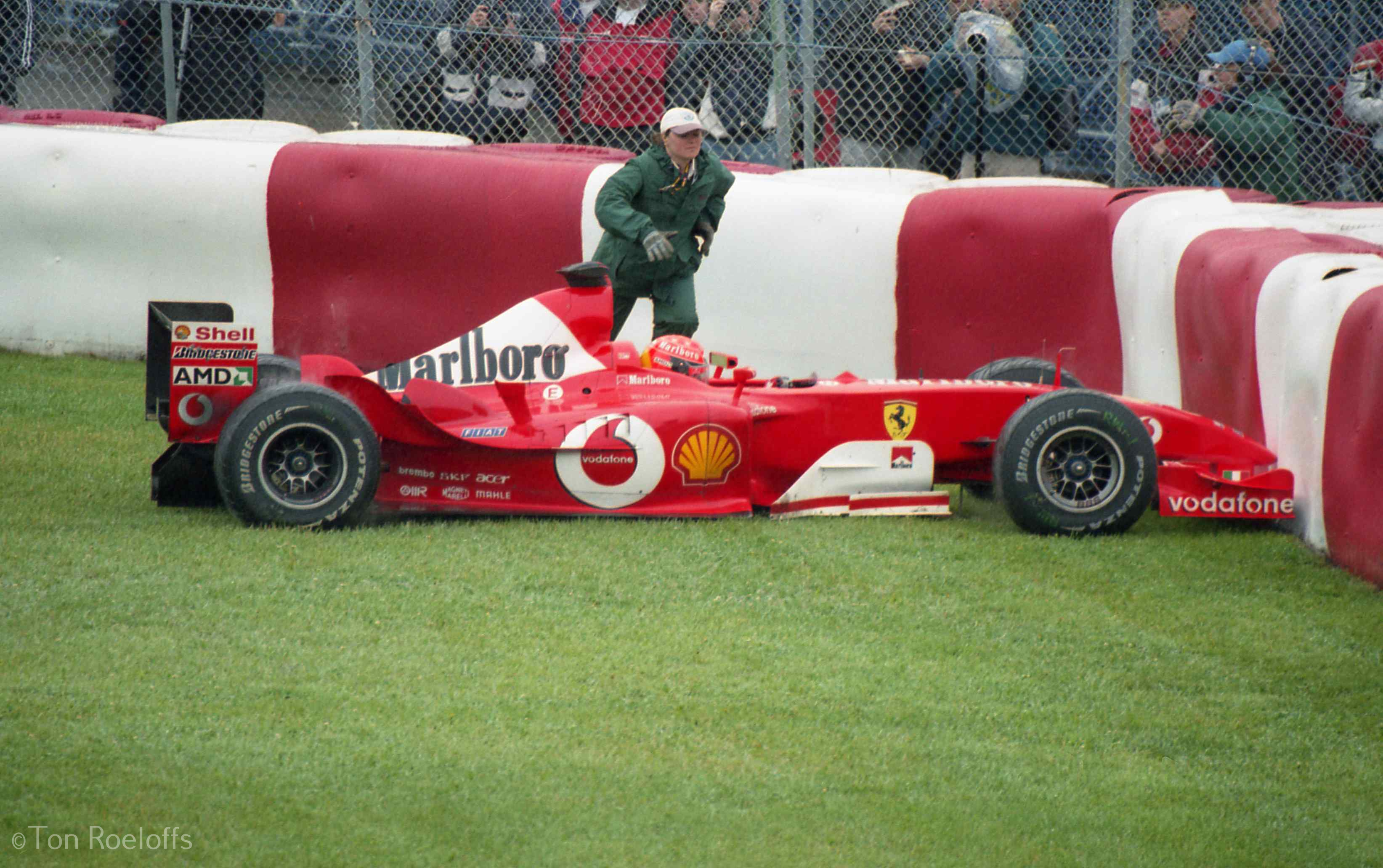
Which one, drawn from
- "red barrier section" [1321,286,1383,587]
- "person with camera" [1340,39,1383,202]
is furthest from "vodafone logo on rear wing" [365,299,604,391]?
"person with camera" [1340,39,1383,202]

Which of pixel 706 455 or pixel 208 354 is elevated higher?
pixel 208 354

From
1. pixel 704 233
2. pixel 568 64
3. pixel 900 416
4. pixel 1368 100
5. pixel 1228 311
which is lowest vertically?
pixel 900 416

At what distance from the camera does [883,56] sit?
9.10 metres

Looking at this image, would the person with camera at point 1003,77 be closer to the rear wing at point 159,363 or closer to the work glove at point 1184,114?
the work glove at point 1184,114

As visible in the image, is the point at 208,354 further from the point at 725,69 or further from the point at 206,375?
the point at 725,69

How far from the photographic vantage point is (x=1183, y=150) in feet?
30.0

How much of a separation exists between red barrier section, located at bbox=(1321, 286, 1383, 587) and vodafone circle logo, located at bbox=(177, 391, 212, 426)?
14.1 feet

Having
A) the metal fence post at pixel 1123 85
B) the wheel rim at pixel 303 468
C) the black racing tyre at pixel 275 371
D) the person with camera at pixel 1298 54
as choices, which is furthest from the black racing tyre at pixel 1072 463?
the person with camera at pixel 1298 54

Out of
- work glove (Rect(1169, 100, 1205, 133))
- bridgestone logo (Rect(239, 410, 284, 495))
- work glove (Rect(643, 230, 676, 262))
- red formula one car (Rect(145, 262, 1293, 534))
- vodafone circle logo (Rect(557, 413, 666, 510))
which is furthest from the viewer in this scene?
work glove (Rect(1169, 100, 1205, 133))

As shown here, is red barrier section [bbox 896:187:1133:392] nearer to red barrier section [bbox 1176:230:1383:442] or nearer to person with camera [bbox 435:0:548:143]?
red barrier section [bbox 1176:230:1383:442]

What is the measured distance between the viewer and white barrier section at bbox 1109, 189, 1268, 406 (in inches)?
287

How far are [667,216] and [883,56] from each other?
2242 millimetres

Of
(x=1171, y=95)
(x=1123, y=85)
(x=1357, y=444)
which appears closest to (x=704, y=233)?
(x=1123, y=85)

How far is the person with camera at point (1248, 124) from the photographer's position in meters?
8.95
